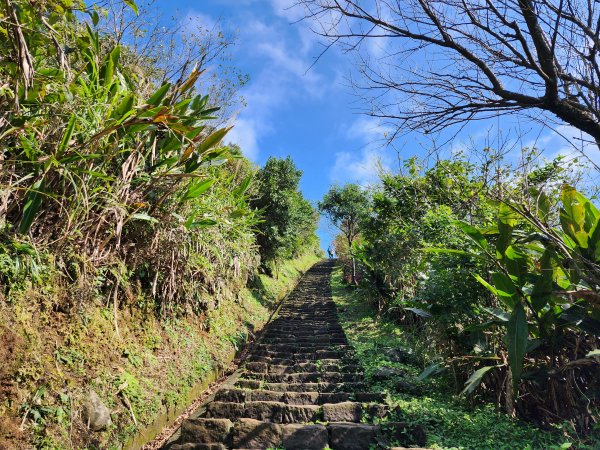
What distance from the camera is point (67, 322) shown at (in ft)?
9.43

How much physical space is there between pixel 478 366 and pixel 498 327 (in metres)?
0.44

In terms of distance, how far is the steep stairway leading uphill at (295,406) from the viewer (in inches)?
114

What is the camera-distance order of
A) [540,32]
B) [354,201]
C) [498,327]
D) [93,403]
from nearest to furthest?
[540,32] < [93,403] < [498,327] < [354,201]

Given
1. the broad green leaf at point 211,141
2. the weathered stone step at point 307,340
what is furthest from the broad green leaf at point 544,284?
the weathered stone step at point 307,340

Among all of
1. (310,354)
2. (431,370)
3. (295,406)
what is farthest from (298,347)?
(431,370)

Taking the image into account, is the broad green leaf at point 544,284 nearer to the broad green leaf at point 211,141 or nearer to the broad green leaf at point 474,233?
the broad green leaf at point 474,233

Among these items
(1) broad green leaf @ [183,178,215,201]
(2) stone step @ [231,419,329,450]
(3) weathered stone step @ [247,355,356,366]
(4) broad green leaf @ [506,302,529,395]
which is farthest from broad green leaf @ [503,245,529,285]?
(1) broad green leaf @ [183,178,215,201]

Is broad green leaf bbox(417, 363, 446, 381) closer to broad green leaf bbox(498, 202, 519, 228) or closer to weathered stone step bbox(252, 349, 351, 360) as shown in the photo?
broad green leaf bbox(498, 202, 519, 228)

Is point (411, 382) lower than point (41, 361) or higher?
lower

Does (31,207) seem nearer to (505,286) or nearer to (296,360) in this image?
(505,286)

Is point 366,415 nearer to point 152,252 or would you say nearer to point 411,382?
point 411,382

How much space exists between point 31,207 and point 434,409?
3.79 metres

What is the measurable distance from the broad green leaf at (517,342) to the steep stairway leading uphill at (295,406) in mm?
969

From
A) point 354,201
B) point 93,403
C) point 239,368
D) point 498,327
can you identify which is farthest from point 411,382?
point 354,201
